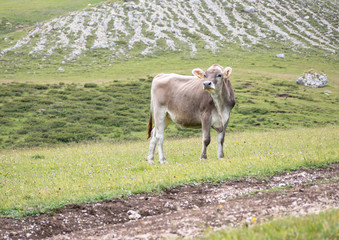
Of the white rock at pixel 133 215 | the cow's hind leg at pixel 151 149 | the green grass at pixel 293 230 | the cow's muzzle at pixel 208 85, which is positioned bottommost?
the cow's hind leg at pixel 151 149

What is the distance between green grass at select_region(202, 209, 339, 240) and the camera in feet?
14.8

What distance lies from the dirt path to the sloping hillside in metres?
72.4

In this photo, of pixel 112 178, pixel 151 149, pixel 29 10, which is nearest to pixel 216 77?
pixel 151 149

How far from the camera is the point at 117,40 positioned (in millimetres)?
91375

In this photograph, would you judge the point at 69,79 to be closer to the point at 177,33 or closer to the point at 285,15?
the point at 177,33

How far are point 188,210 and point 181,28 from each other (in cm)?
9883

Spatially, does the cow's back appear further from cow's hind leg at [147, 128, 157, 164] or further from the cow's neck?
cow's hind leg at [147, 128, 157, 164]

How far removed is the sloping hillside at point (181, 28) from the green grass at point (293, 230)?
76.8m

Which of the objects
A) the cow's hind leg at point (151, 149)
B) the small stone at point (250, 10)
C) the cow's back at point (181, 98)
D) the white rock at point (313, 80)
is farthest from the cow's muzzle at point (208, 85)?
the small stone at point (250, 10)

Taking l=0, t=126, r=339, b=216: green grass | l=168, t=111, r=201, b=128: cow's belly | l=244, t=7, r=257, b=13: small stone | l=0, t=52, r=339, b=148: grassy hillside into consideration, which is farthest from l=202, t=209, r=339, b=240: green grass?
l=244, t=7, r=257, b=13: small stone

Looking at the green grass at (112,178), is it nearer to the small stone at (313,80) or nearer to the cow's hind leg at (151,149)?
the cow's hind leg at (151,149)

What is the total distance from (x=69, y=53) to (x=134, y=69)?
22381 millimetres

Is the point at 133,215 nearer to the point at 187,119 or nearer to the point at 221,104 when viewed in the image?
the point at 187,119

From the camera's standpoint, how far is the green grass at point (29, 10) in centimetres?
11331
